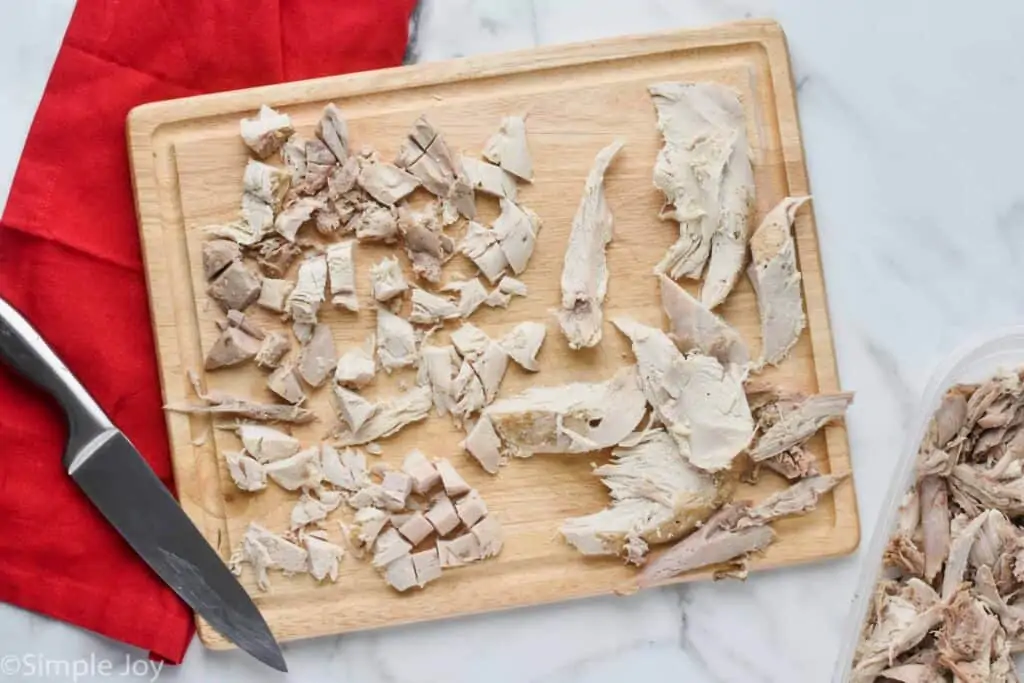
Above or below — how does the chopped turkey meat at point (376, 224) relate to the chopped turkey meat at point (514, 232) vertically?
above

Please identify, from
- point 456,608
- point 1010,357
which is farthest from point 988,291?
point 456,608

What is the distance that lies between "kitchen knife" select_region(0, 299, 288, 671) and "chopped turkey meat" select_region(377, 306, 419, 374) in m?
0.51

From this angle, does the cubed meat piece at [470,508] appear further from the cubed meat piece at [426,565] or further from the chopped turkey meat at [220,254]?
the chopped turkey meat at [220,254]

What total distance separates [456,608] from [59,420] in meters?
0.90

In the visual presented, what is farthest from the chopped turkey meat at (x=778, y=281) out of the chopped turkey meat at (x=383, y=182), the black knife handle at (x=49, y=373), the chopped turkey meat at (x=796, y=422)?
the black knife handle at (x=49, y=373)

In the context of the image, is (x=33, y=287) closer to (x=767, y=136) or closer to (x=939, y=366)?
(x=767, y=136)

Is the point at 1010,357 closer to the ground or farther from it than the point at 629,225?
closer to the ground

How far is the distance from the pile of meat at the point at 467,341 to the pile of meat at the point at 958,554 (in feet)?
0.85

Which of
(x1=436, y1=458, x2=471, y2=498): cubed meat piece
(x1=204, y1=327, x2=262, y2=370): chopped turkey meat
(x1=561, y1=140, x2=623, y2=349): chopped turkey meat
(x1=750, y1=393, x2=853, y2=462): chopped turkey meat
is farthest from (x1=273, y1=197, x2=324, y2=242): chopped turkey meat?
(x1=750, y1=393, x2=853, y2=462): chopped turkey meat

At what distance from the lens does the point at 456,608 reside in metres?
2.14

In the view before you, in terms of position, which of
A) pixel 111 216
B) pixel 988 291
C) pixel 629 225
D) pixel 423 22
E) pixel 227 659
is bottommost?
pixel 227 659

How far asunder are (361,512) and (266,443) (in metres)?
0.24

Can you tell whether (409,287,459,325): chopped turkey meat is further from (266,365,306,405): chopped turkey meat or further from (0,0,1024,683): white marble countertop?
(0,0,1024,683): white marble countertop

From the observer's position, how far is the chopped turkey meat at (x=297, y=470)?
209 cm
